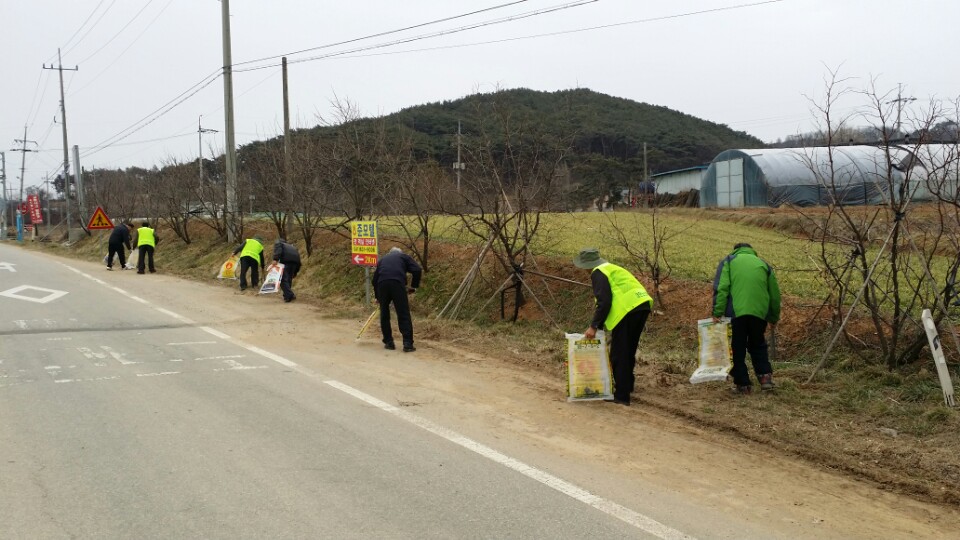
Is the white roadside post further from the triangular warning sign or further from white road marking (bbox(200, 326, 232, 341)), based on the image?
the triangular warning sign

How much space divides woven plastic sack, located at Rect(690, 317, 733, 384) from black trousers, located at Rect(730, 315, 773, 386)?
0.46 ft

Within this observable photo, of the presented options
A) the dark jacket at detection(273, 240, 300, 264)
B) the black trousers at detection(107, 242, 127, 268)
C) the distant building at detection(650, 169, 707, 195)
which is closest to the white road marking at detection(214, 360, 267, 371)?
the dark jacket at detection(273, 240, 300, 264)

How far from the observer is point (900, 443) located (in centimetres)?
627

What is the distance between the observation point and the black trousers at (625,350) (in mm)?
7684

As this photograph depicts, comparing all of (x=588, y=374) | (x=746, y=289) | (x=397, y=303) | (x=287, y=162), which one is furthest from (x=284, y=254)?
(x=746, y=289)

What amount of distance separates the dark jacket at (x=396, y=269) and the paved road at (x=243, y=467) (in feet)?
6.41

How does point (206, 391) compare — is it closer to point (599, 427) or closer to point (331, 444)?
point (331, 444)

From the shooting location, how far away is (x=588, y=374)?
304 inches

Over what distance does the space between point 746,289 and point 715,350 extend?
80 centimetres

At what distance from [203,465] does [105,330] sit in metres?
7.88

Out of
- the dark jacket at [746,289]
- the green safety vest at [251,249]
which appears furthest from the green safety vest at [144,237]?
the dark jacket at [746,289]

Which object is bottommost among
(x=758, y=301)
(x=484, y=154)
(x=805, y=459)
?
(x=805, y=459)

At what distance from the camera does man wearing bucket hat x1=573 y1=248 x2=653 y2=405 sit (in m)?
7.66

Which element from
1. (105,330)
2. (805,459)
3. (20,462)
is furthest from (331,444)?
(105,330)
